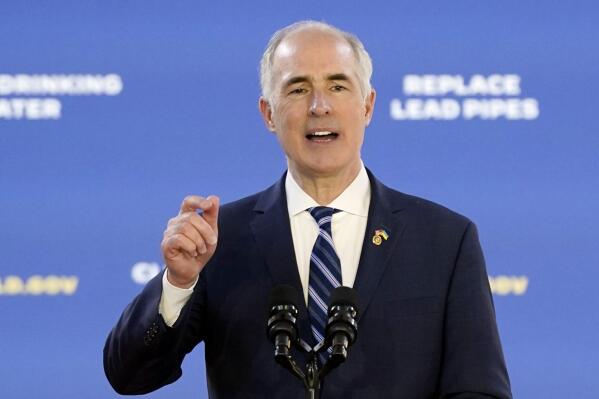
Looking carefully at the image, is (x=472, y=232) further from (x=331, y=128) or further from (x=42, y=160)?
(x=42, y=160)

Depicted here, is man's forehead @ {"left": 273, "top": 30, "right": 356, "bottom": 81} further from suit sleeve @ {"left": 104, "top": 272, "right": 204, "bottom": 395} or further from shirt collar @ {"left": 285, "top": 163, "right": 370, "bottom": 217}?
suit sleeve @ {"left": 104, "top": 272, "right": 204, "bottom": 395}

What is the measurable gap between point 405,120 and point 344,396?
1725mm

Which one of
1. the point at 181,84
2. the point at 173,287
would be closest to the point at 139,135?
the point at 181,84

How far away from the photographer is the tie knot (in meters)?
2.49

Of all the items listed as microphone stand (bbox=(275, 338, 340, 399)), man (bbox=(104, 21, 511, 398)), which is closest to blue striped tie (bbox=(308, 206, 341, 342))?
man (bbox=(104, 21, 511, 398))

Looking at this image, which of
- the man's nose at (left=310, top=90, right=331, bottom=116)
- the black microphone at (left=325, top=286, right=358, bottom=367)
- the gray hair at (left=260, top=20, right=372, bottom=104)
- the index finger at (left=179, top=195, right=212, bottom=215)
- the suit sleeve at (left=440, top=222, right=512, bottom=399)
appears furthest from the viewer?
the gray hair at (left=260, top=20, right=372, bottom=104)

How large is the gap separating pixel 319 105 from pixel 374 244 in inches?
13.0

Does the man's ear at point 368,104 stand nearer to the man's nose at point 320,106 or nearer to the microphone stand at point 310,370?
the man's nose at point 320,106

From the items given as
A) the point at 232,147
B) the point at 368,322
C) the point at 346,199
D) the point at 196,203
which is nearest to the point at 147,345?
the point at 196,203

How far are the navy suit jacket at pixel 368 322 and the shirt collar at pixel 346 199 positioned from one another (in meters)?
0.04

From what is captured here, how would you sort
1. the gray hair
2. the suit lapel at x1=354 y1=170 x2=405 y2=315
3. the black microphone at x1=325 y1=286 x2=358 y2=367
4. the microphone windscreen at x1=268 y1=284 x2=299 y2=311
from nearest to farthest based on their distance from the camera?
the black microphone at x1=325 y1=286 x2=358 y2=367, the microphone windscreen at x1=268 y1=284 x2=299 y2=311, the suit lapel at x1=354 y1=170 x2=405 y2=315, the gray hair

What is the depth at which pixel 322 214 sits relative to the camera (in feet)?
8.20

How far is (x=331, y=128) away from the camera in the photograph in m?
2.48

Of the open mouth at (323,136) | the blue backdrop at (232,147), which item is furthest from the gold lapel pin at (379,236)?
the blue backdrop at (232,147)
